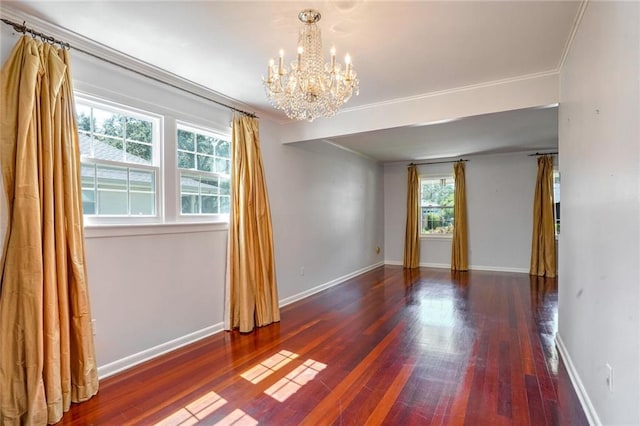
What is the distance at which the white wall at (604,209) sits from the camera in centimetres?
145

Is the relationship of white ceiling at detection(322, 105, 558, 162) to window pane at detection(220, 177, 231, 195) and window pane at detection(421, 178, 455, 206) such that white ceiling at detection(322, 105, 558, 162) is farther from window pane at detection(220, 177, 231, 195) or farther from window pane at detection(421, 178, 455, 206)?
window pane at detection(220, 177, 231, 195)

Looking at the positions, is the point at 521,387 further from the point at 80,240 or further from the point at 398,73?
the point at 80,240

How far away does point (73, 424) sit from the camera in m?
2.09

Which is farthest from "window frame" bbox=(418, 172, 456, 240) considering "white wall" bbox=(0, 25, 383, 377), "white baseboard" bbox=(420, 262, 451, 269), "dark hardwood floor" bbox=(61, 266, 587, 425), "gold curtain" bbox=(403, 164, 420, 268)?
"dark hardwood floor" bbox=(61, 266, 587, 425)

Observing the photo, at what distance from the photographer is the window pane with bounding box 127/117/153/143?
9.78 feet

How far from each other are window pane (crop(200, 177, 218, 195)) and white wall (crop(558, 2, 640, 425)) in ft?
10.9

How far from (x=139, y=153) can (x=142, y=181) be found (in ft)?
0.84

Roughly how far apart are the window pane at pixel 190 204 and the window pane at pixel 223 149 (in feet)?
1.98

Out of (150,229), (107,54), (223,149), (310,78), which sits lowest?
(150,229)

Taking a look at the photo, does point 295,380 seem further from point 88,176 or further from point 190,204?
point 88,176

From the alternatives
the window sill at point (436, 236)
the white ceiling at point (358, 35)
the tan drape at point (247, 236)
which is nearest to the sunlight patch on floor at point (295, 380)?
the tan drape at point (247, 236)

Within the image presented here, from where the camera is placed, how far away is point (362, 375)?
8.73ft

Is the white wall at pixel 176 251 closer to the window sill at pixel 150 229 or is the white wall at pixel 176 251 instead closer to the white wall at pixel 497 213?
the window sill at pixel 150 229

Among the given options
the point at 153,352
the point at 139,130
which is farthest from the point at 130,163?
the point at 153,352
